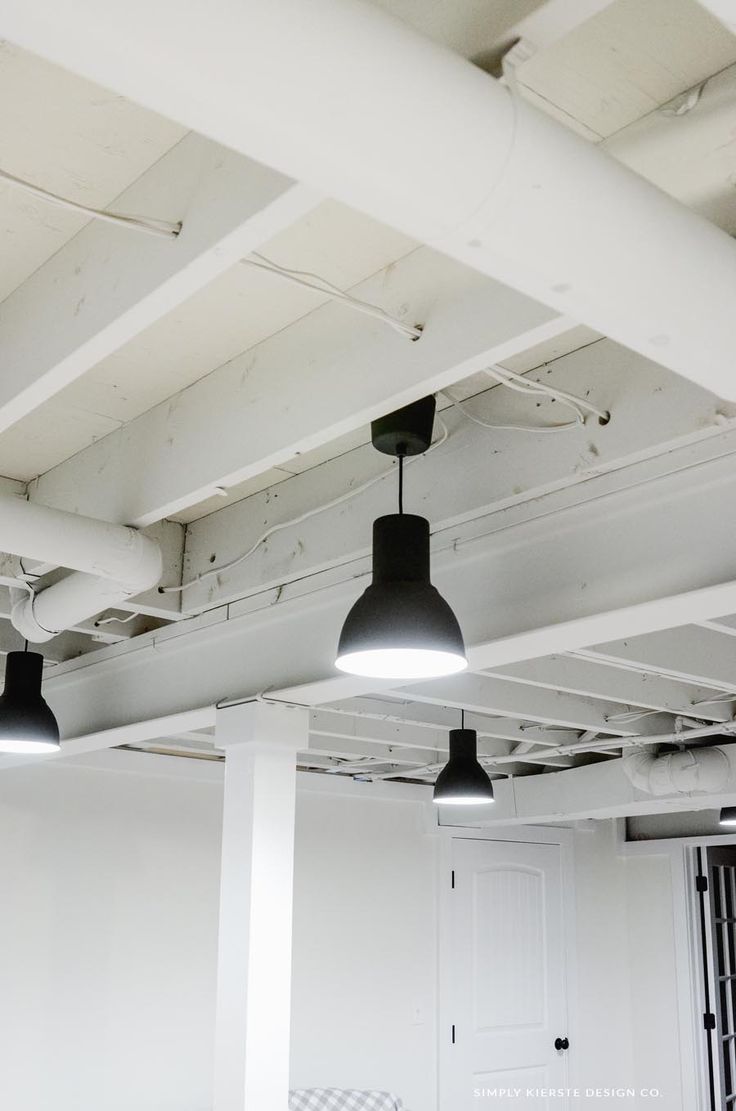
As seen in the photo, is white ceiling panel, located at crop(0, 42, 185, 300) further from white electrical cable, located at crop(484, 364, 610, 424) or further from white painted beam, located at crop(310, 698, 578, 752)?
white painted beam, located at crop(310, 698, 578, 752)

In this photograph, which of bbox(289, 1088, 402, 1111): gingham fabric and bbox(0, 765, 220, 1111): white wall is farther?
bbox(289, 1088, 402, 1111): gingham fabric

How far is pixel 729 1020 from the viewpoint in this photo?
22.3 ft

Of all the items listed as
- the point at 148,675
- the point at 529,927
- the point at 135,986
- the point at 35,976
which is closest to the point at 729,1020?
the point at 529,927

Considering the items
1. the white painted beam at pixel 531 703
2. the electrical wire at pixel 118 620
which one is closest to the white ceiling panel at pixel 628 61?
the white painted beam at pixel 531 703

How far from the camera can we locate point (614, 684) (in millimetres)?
3443

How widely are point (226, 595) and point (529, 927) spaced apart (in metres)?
4.64

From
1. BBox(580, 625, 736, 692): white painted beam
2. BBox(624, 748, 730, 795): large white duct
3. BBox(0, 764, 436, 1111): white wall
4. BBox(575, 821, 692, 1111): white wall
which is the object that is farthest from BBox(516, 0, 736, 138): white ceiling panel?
BBox(575, 821, 692, 1111): white wall

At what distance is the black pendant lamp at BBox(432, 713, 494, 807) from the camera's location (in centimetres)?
409

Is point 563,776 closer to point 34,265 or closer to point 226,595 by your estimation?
point 226,595

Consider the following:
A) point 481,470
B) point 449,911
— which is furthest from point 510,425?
point 449,911

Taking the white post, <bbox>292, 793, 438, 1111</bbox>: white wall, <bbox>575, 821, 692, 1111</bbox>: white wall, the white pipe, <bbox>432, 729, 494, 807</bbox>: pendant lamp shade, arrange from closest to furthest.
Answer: the white pipe < the white post < <bbox>432, 729, 494, 807</bbox>: pendant lamp shade < <bbox>292, 793, 438, 1111</bbox>: white wall < <bbox>575, 821, 692, 1111</bbox>: white wall

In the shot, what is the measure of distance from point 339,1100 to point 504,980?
1452 mm

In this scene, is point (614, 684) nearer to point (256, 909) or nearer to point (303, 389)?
point (256, 909)

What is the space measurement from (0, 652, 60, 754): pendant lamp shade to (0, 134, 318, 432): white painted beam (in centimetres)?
141
